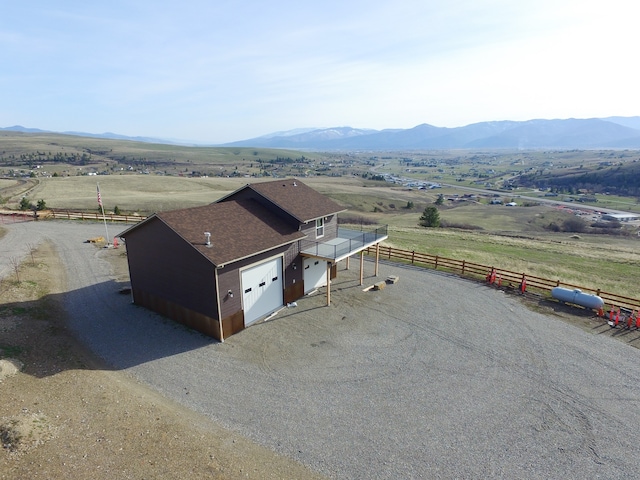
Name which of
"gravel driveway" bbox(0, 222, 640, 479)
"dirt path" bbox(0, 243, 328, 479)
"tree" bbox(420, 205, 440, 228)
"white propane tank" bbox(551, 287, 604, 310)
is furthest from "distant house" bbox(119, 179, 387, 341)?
"tree" bbox(420, 205, 440, 228)

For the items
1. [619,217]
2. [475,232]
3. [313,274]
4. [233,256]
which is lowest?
[619,217]

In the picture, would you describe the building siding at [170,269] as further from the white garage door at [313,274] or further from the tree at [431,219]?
the tree at [431,219]

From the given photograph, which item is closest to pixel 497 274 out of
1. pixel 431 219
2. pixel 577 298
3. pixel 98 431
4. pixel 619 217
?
pixel 577 298

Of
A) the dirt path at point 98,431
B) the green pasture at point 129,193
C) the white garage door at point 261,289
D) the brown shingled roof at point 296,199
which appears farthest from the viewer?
the green pasture at point 129,193

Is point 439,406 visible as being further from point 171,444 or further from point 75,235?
point 75,235

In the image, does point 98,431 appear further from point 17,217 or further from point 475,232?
point 475,232

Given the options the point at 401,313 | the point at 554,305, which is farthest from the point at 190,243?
the point at 554,305

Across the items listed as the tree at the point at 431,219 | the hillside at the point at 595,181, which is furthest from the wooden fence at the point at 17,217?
the hillside at the point at 595,181

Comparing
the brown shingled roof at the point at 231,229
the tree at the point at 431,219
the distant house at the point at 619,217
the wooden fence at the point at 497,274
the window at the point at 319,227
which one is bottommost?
the distant house at the point at 619,217
